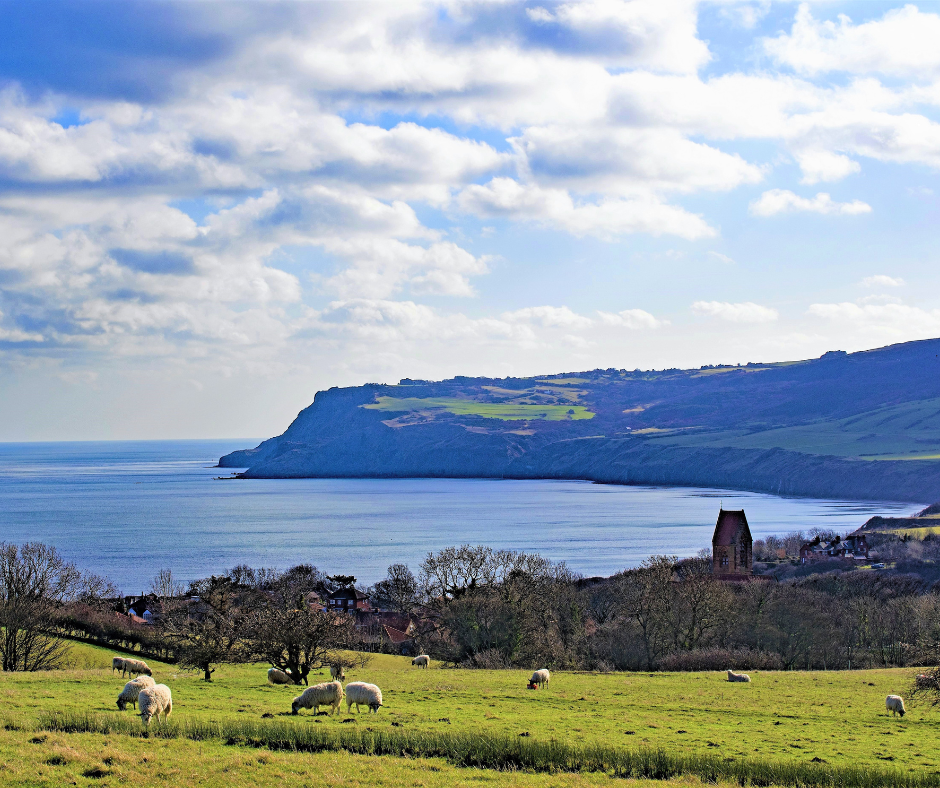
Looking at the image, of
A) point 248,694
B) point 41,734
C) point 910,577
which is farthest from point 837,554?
point 41,734

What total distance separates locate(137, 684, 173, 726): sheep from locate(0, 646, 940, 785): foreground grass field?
0.37 metres

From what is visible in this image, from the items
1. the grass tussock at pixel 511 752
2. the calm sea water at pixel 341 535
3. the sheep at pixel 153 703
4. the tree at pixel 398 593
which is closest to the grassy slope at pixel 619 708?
the sheep at pixel 153 703

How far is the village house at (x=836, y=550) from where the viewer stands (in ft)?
347

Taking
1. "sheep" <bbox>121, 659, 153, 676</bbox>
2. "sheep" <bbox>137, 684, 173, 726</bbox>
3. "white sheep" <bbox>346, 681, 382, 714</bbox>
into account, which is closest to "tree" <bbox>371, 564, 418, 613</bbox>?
"sheep" <bbox>121, 659, 153, 676</bbox>

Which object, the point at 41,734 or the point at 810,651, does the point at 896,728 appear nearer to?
the point at 41,734

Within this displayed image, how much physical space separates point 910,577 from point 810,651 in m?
39.1

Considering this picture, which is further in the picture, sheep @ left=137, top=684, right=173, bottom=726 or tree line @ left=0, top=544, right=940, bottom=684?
tree line @ left=0, top=544, right=940, bottom=684

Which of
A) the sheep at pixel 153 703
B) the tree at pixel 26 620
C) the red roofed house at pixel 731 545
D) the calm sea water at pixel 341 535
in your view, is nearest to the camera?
the sheep at pixel 153 703

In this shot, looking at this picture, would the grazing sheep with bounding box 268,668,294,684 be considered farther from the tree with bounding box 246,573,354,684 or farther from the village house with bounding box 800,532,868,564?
the village house with bounding box 800,532,868,564

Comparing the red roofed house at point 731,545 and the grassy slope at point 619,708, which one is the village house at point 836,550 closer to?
the red roofed house at point 731,545

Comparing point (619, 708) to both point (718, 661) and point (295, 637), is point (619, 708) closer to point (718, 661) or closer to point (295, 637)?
point (295, 637)

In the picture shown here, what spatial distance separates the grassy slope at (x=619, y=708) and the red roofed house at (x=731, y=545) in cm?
5085

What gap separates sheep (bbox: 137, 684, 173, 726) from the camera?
63.0ft

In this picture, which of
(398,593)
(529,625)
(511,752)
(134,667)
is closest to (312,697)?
(511,752)
